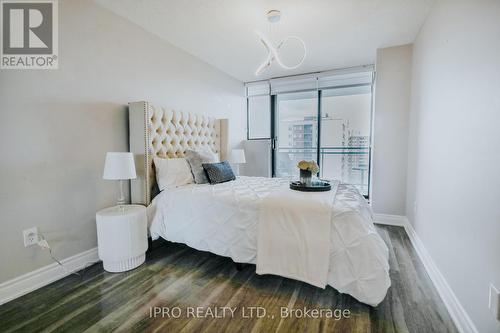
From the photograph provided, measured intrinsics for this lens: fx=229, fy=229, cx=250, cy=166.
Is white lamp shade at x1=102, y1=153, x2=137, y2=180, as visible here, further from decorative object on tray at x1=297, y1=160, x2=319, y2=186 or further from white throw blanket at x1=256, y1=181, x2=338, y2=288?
decorative object on tray at x1=297, y1=160, x2=319, y2=186

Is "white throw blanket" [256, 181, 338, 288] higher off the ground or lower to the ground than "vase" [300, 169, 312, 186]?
lower

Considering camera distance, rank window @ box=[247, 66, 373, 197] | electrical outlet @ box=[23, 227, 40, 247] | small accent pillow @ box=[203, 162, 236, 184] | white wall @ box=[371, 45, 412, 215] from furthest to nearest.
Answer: window @ box=[247, 66, 373, 197], white wall @ box=[371, 45, 412, 215], small accent pillow @ box=[203, 162, 236, 184], electrical outlet @ box=[23, 227, 40, 247]

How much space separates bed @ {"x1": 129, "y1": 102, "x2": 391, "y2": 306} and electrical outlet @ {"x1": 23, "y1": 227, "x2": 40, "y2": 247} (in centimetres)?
87

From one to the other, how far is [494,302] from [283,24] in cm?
289

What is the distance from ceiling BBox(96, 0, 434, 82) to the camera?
2289 mm

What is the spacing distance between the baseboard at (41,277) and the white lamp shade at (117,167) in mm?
858

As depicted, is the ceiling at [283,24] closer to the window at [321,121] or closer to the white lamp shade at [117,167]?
the window at [321,121]

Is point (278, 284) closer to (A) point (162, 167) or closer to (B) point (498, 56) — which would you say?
(A) point (162, 167)

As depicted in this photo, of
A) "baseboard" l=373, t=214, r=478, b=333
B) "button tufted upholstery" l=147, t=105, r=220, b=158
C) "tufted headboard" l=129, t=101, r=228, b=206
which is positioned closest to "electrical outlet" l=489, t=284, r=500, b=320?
"baseboard" l=373, t=214, r=478, b=333

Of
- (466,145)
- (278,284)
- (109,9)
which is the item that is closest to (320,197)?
(278,284)

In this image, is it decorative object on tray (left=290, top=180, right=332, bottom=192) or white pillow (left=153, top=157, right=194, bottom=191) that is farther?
white pillow (left=153, top=157, right=194, bottom=191)

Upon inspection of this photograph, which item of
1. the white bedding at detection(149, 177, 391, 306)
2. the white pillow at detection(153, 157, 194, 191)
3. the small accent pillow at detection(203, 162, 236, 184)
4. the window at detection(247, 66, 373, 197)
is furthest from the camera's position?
the window at detection(247, 66, 373, 197)

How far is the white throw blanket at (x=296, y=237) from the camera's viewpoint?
1.72 m

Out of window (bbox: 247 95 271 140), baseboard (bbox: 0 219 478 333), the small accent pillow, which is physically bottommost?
baseboard (bbox: 0 219 478 333)
